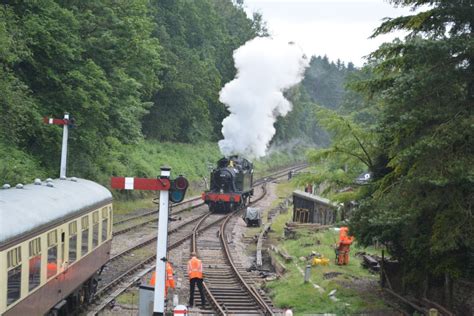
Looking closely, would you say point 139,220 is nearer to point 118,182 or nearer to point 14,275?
point 118,182

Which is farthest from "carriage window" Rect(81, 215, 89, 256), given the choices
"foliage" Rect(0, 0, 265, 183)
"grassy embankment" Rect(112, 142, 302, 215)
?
"grassy embankment" Rect(112, 142, 302, 215)

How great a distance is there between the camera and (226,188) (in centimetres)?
3788

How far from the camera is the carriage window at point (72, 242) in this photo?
12219mm

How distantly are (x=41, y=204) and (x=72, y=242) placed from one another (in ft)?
5.98

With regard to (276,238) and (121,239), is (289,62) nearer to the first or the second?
(276,238)

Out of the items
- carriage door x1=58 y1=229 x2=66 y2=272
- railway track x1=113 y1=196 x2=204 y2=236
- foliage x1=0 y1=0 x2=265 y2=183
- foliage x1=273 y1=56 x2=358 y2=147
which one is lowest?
railway track x1=113 y1=196 x2=204 y2=236

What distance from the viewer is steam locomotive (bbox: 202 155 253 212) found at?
37.2 metres

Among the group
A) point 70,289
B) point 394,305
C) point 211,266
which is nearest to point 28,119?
point 211,266

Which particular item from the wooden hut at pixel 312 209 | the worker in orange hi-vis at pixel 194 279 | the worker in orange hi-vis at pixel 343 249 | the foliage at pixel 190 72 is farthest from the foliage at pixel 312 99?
the worker in orange hi-vis at pixel 194 279

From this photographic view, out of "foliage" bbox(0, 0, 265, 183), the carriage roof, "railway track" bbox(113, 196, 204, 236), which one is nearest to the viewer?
the carriage roof

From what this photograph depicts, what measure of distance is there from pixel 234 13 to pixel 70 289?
87882 millimetres

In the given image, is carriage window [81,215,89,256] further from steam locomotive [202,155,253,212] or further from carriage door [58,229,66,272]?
steam locomotive [202,155,253,212]

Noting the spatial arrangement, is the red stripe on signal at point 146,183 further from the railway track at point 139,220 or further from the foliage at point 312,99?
the foliage at point 312,99

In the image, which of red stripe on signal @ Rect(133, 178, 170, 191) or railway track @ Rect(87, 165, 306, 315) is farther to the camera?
railway track @ Rect(87, 165, 306, 315)
